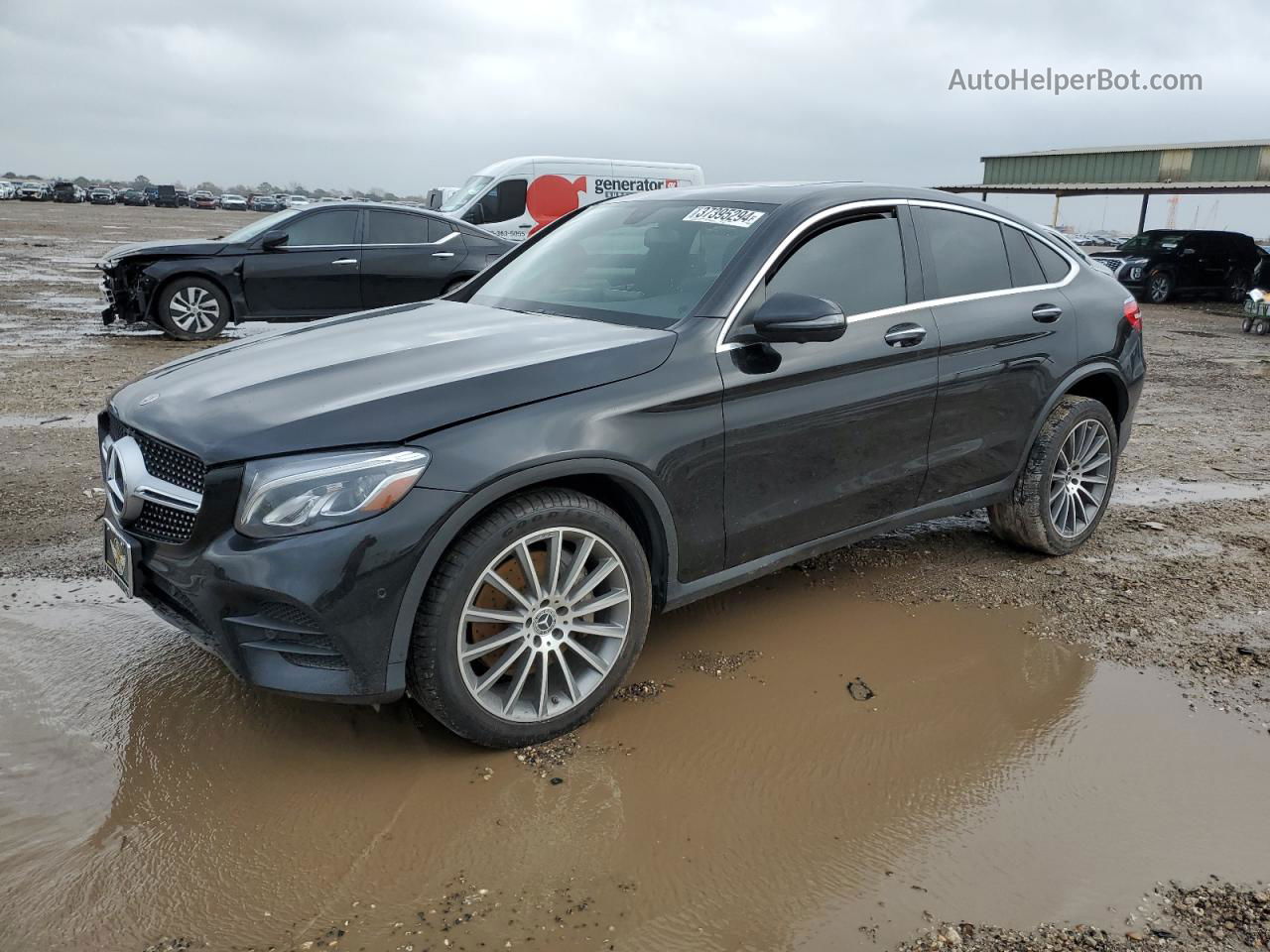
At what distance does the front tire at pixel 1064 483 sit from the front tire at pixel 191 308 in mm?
8759

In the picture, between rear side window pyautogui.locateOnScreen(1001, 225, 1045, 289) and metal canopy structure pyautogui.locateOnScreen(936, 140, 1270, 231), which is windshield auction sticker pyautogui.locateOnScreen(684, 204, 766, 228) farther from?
metal canopy structure pyautogui.locateOnScreen(936, 140, 1270, 231)

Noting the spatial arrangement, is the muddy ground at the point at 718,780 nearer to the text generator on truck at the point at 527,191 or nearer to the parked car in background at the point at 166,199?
the text generator on truck at the point at 527,191

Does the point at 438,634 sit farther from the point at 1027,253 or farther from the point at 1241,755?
the point at 1027,253

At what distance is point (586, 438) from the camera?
2977mm

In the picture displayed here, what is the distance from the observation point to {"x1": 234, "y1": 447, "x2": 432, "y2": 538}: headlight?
Answer: 8.69 feet

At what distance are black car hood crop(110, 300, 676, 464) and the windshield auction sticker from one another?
696 millimetres

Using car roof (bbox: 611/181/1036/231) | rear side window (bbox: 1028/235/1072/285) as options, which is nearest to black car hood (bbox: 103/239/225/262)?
car roof (bbox: 611/181/1036/231)

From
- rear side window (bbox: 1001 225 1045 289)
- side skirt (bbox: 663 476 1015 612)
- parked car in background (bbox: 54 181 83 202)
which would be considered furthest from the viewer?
parked car in background (bbox: 54 181 83 202)

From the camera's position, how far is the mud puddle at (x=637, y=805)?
2.38m

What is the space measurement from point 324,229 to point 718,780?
30.5ft

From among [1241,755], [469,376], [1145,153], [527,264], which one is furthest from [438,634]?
[1145,153]

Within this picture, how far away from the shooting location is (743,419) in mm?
3367

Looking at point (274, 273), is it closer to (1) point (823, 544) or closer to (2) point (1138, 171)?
(1) point (823, 544)

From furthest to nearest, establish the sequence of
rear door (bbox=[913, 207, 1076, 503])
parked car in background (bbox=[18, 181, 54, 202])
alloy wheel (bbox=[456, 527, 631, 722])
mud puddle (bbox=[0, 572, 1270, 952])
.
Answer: parked car in background (bbox=[18, 181, 54, 202]) → rear door (bbox=[913, 207, 1076, 503]) → alloy wheel (bbox=[456, 527, 631, 722]) → mud puddle (bbox=[0, 572, 1270, 952])
